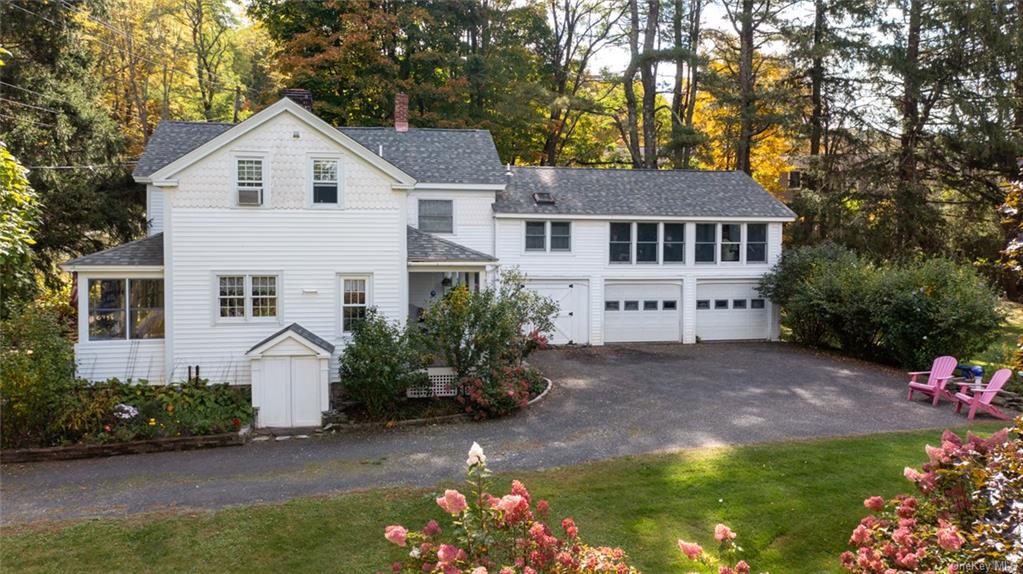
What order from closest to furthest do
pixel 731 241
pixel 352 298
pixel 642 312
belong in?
1. pixel 352 298
2. pixel 642 312
3. pixel 731 241

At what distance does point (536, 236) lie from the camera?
2202cm

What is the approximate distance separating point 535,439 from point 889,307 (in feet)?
39.8

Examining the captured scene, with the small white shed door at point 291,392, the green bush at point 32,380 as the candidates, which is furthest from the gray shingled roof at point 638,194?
the green bush at point 32,380

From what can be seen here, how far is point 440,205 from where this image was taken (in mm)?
21094

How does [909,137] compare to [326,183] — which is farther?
[909,137]

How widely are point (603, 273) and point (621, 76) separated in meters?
14.5

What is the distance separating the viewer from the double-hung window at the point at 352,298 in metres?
15.3

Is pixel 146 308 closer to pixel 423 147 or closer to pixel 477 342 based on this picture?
pixel 477 342

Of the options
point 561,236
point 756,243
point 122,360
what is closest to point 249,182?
point 122,360

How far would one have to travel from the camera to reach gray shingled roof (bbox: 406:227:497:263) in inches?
633

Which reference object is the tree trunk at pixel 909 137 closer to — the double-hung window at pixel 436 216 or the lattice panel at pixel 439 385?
the double-hung window at pixel 436 216

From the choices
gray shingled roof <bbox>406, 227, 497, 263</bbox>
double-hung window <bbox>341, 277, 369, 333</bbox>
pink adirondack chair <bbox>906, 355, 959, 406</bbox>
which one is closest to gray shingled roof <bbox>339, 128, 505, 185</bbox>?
gray shingled roof <bbox>406, 227, 497, 263</bbox>

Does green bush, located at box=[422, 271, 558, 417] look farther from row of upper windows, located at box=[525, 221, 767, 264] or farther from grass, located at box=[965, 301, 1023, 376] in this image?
grass, located at box=[965, 301, 1023, 376]

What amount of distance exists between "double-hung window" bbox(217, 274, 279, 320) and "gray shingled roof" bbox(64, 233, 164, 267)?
1.56 m
